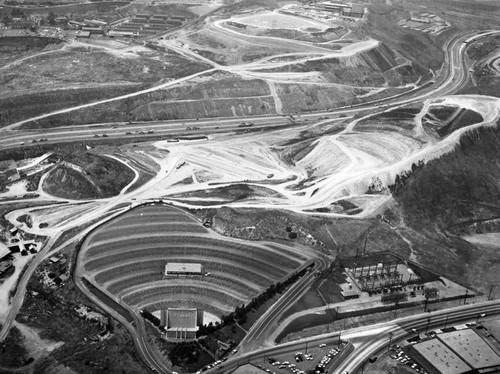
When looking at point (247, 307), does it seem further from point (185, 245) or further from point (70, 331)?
point (70, 331)

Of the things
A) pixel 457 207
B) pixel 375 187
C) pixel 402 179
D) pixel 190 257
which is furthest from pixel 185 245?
pixel 457 207

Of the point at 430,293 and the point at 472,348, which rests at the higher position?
the point at 430,293

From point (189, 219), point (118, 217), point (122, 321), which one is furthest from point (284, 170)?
point (122, 321)

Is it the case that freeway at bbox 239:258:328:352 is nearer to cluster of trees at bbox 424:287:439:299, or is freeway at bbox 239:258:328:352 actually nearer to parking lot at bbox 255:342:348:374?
parking lot at bbox 255:342:348:374

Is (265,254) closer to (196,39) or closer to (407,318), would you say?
(407,318)

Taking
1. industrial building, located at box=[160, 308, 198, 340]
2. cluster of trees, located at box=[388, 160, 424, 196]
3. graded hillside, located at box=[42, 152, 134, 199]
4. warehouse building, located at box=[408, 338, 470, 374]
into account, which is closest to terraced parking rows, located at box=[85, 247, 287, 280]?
industrial building, located at box=[160, 308, 198, 340]

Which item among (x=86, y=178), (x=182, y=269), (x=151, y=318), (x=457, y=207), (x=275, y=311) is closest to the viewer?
(x=151, y=318)
